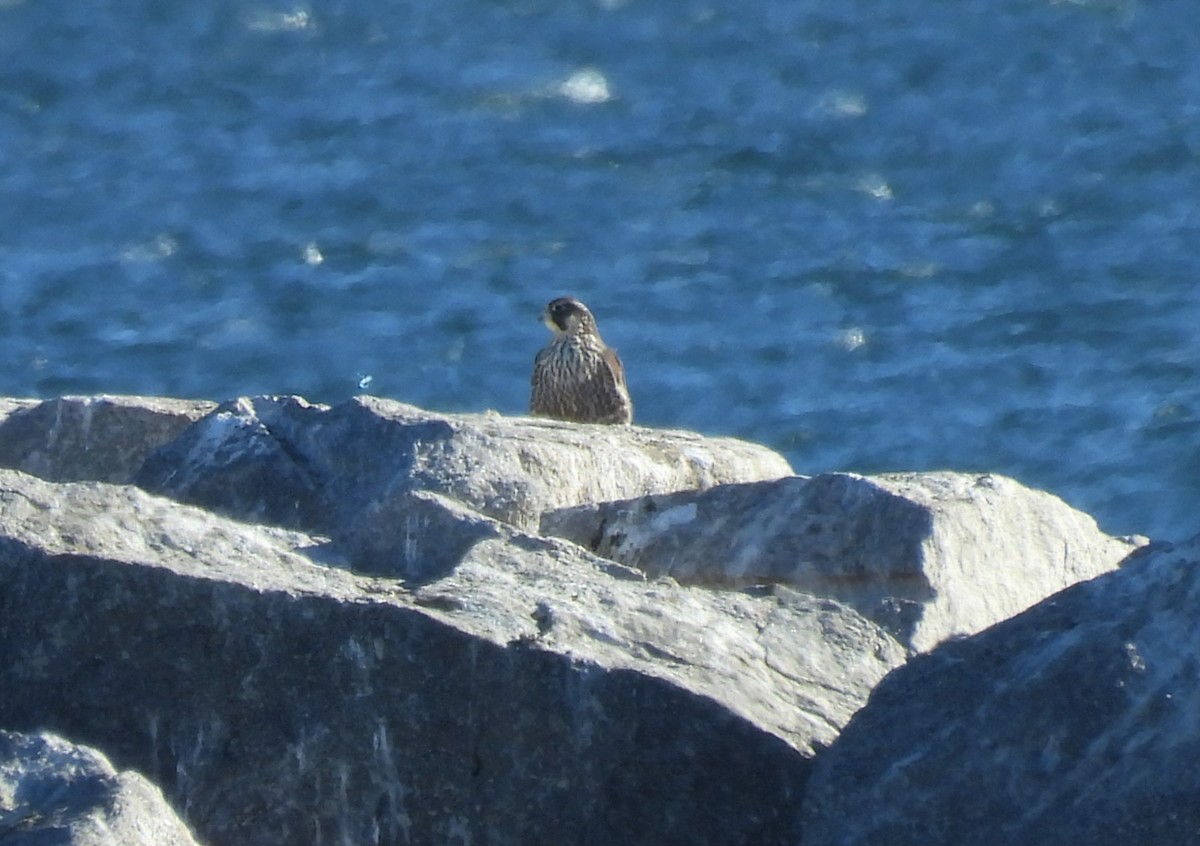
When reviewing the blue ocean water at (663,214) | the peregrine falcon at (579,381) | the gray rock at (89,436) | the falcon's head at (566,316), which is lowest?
the gray rock at (89,436)

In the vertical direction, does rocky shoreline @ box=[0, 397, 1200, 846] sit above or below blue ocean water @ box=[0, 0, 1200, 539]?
below

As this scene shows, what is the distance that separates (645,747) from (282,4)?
14.8 meters

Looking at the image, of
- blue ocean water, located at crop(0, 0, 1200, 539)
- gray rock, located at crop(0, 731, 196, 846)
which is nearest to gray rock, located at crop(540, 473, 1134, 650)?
gray rock, located at crop(0, 731, 196, 846)

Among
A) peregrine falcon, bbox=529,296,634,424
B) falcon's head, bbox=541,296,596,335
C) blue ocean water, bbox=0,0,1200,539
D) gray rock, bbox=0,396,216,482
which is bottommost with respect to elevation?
gray rock, bbox=0,396,216,482

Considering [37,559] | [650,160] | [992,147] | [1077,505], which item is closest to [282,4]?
[650,160]

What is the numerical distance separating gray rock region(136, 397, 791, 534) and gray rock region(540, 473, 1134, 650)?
0.21 metres

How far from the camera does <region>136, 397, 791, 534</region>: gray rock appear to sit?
20.6 ft

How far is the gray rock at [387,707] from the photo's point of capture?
4.91m

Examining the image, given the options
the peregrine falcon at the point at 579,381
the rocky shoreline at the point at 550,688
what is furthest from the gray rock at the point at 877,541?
the peregrine falcon at the point at 579,381

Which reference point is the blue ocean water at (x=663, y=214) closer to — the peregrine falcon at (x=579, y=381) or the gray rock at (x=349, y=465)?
the peregrine falcon at (x=579, y=381)

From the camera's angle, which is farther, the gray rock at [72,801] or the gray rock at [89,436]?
the gray rock at [89,436]

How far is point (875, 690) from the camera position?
4969 millimetres

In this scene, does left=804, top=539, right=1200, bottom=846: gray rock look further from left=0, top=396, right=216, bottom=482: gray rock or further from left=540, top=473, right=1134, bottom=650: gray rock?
left=0, top=396, right=216, bottom=482: gray rock

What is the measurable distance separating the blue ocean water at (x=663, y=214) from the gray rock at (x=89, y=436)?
22.7ft
